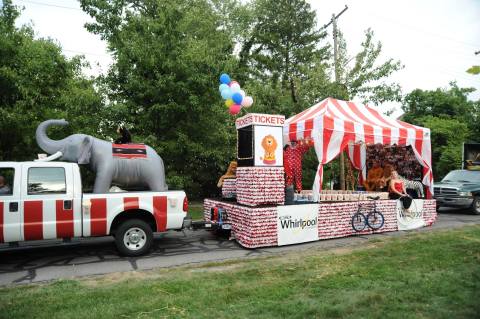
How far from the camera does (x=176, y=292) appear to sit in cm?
490

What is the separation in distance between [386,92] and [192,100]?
31.6 ft

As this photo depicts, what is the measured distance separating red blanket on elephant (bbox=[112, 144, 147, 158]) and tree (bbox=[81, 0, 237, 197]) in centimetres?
315

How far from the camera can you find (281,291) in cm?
480

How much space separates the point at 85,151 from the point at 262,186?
393 cm

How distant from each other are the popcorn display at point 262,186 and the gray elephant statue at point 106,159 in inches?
78.3

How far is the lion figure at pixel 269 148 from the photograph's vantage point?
828 cm

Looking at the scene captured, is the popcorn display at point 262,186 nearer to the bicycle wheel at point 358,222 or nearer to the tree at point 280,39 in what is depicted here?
the bicycle wheel at point 358,222

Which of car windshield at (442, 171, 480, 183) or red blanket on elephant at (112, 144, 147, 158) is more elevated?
red blanket on elephant at (112, 144, 147, 158)

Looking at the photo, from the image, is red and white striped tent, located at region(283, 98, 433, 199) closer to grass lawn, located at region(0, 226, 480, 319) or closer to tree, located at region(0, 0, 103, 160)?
grass lawn, located at region(0, 226, 480, 319)

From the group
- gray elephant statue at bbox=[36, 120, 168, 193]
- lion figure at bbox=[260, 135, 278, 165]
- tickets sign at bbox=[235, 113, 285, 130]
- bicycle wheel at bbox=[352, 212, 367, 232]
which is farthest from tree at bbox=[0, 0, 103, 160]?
bicycle wheel at bbox=[352, 212, 367, 232]

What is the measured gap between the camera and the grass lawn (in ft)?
13.6

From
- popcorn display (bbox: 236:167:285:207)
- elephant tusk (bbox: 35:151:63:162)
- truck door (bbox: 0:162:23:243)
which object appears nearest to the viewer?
truck door (bbox: 0:162:23:243)

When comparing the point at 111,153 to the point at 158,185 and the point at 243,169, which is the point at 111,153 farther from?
the point at 243,169

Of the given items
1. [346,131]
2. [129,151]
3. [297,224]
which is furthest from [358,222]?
[129,151]
